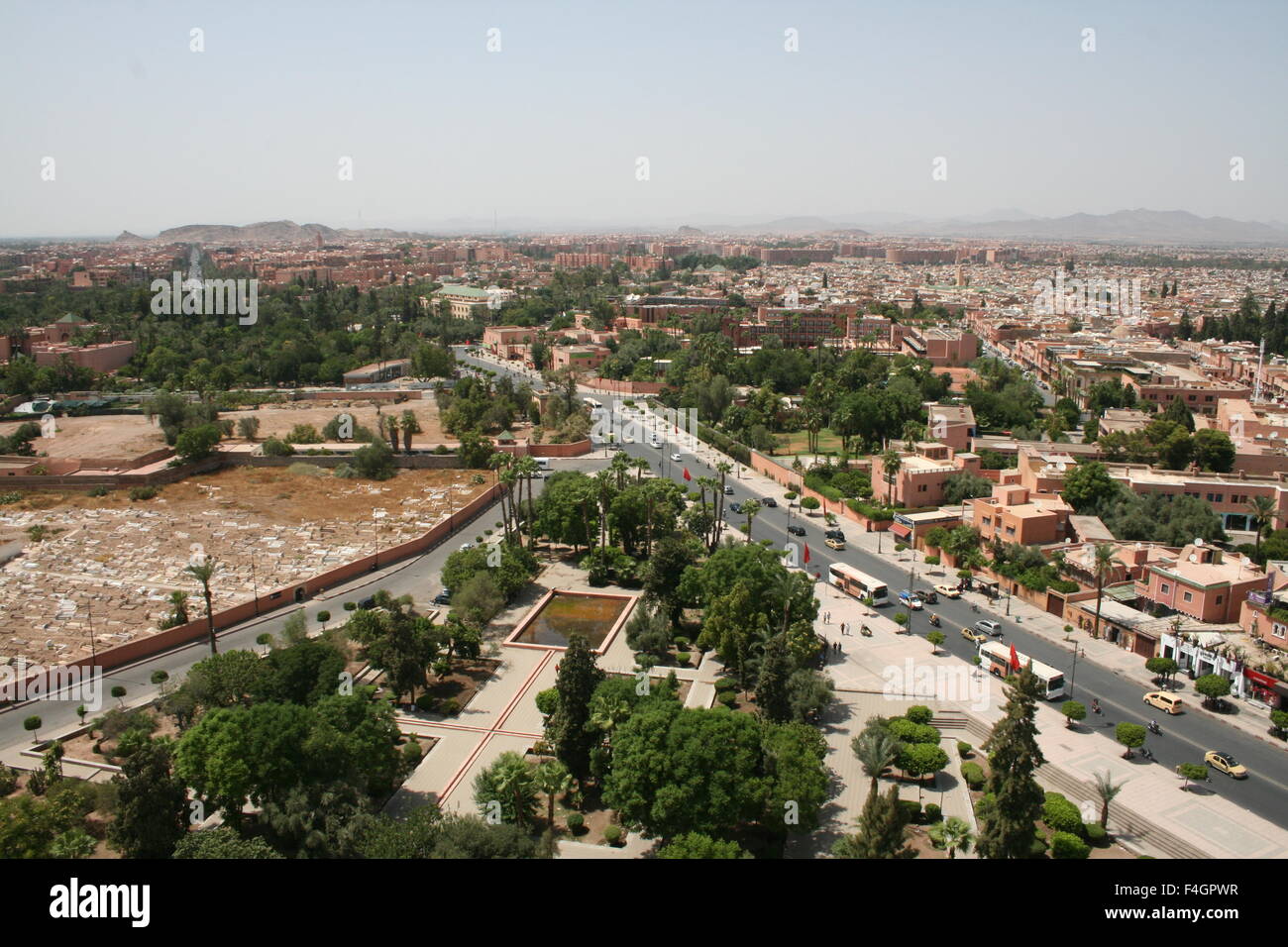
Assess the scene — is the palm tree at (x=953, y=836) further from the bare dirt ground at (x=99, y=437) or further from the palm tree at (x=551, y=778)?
the bare dirt ground at (x=99, y=437)

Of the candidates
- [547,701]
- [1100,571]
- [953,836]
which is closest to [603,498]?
[547,701]

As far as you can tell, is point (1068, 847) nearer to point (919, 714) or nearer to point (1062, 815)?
point (1062, 815)

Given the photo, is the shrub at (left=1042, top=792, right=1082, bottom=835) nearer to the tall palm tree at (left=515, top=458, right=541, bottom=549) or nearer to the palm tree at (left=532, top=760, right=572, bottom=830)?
the palm tree at (left=532, top=760, right=572, bottom=830)

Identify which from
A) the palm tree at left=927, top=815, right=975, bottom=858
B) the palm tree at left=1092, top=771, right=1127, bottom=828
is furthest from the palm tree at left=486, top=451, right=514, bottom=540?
the palm tree at left=1092, top=771, right=1127, bottom=828

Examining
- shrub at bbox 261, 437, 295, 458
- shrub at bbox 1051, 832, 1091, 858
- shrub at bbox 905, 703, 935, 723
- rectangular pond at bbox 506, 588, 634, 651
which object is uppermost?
shrub at bbox 261, 437, 295, 458

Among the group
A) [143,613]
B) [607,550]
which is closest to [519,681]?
[607,550]
